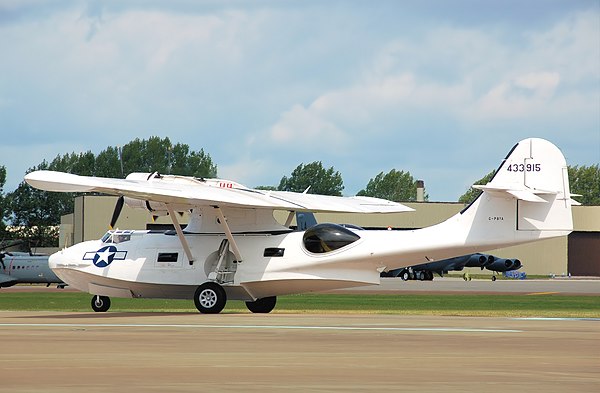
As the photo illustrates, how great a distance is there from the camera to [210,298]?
29391mm

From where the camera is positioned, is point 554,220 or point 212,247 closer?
point 554,220

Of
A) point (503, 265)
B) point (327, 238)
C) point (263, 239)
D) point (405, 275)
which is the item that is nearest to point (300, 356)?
point (327, 238)

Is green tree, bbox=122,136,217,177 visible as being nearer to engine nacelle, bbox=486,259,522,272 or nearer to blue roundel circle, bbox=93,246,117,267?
engine nacelle, bbox=486,259,522,272

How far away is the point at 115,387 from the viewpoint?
38.1 ft

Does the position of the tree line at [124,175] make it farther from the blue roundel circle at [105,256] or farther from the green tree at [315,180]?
the blue roundel circle at [105,256]

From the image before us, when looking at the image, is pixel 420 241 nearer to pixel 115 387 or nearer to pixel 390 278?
pixel 115 387

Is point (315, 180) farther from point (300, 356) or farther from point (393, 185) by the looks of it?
point (300, 356)

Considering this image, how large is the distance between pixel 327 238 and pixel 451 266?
162 feet

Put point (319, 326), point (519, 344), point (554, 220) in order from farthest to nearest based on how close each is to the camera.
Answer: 1. point (554, 220)
2. point (319, 326)
3. point (519, 344)

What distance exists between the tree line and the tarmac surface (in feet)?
335

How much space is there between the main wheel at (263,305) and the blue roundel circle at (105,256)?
13.9 ft

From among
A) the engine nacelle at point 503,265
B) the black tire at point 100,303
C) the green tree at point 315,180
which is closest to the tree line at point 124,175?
the green tree at point 315,180

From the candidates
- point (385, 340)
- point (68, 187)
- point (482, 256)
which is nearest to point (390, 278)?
point (482, 256)

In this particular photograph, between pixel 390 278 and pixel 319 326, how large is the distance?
61646 mm
